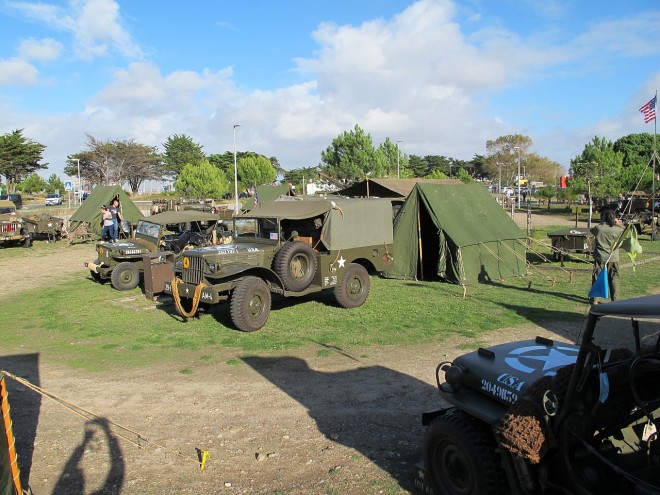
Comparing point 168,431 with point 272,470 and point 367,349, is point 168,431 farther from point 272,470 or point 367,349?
point 367,349

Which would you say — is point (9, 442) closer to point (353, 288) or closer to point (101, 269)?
point (353, 288)

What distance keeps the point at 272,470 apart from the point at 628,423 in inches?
101

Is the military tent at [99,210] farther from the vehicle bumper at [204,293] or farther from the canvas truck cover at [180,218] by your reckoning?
the vehicle bumper at [204,293]

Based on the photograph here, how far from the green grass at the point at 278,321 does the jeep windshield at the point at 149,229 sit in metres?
1.59

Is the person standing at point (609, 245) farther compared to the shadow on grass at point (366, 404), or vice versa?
the person standing at point (609, 245)

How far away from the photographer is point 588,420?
8.91ft

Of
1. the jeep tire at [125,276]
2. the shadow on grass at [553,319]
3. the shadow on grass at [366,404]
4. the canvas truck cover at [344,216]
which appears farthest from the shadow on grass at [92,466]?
the jeep tire at [125,276]

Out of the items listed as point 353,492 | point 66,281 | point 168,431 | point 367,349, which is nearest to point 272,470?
point 353,492

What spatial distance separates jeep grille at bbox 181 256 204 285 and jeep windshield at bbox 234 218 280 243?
1246 mm

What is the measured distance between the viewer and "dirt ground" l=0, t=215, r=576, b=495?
13.1ft

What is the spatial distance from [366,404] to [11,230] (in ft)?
65.3

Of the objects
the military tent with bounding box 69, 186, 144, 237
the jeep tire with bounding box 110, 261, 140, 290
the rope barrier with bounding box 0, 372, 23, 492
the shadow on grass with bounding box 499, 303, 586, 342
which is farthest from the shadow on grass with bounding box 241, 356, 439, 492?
the military tent with bounding box 69, 186, 144, 237

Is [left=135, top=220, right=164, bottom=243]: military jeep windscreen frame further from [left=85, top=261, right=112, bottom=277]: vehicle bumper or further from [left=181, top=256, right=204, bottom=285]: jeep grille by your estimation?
[left=181, top=256, right=204, bottom=285]: jeep grille

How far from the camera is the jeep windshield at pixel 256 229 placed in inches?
381
